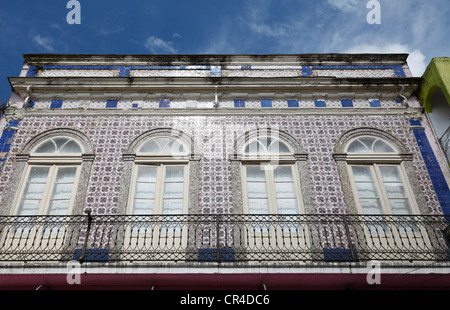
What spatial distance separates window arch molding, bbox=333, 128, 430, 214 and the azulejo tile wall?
99 millimetres

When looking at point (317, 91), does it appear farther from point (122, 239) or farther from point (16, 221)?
point (16, 221)

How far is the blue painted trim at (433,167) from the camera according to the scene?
6.96 m

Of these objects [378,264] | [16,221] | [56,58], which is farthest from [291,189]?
[56,58]

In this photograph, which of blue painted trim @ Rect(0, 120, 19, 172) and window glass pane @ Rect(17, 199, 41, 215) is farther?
blue painted trim @ Rect(0, 120, 19, 172)

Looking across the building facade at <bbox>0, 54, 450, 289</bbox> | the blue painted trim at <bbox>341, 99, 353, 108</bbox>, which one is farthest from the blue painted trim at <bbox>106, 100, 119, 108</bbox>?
the blue painted trim at <bbox>341, 99, 353, 108</bbox>

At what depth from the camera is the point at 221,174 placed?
23.6 ft

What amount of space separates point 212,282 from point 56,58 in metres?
6.16

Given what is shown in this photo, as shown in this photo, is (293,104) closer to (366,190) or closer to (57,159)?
(366,190)

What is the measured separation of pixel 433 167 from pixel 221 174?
396 cm

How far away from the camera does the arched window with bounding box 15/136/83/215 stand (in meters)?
6.82

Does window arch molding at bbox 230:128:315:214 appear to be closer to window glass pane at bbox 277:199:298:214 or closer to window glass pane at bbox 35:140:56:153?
window glass pane at bbox 277:199:298:214

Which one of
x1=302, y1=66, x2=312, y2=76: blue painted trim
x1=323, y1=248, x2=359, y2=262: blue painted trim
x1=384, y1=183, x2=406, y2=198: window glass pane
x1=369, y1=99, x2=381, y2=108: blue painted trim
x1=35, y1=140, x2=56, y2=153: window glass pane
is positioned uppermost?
x1=302, y1=66, x2=312, y2=76: blue painted trim

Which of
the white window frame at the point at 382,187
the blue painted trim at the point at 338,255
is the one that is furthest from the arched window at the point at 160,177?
the white window frame at the point at 382,187

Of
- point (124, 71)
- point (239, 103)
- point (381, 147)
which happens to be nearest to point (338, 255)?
point (381, 147)
